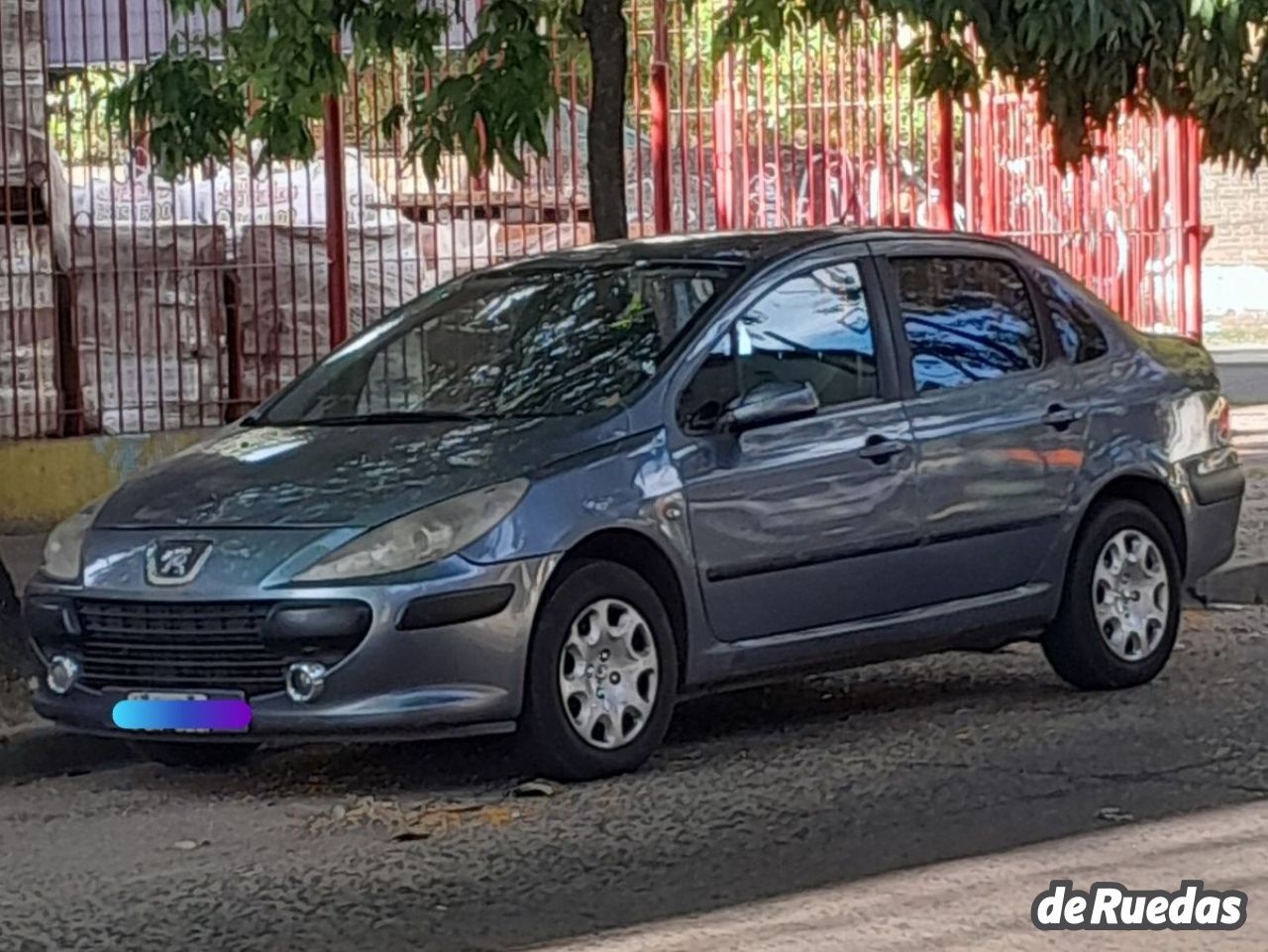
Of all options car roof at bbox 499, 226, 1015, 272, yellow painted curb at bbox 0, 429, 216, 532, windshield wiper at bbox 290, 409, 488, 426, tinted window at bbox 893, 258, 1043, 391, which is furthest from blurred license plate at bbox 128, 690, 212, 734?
yellow painted curb at bbox 0, 429, 216, 532

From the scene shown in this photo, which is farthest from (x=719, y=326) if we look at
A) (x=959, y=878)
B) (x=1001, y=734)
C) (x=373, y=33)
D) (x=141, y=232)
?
(x=141, y=232)

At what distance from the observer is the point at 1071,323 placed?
359 inches

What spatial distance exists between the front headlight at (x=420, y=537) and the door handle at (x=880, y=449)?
139 cm

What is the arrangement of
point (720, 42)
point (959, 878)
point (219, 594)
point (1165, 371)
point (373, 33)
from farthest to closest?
point (720, 42) < point (373, 33) < point (1165, 371) < point (219, 594) < point (959, 878)

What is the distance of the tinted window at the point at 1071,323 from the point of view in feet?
29.8

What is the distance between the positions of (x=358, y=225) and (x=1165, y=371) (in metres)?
A: 6.32

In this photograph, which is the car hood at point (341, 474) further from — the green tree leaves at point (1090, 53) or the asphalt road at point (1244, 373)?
the asphalt road at point (1244, 373)

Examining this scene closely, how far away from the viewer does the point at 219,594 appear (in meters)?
7.21

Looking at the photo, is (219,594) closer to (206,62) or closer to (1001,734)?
(1001,734)

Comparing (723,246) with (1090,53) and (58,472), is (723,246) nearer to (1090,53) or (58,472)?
(1090,53)

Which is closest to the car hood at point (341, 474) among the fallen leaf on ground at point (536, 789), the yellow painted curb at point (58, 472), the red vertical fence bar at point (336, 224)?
the fallen leaf on ground at point (536, 789)

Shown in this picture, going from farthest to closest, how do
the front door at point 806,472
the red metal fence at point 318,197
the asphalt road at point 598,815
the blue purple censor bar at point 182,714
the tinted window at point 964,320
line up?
1. the red metal fence at point 318,197
2. the tinted window at point 964,320
3. the front door at point 806,472
4. the blue purple censor bar at point 182,714
5. the asphalt road at point 598,815
